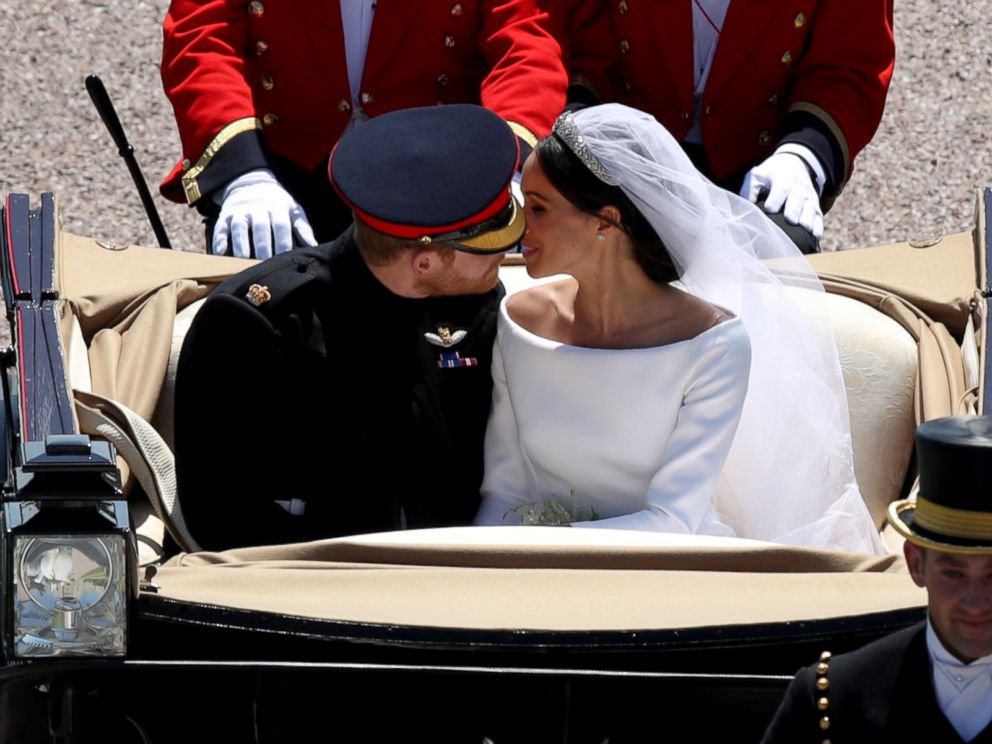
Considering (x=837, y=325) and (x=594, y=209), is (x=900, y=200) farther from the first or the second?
(x=594, y=209)

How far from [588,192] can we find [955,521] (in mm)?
1204

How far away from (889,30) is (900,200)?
2279 millimetres

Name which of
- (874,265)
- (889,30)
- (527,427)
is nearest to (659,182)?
(527,427)

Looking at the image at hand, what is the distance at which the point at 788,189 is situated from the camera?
3.86m

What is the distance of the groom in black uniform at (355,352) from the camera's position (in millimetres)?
3004

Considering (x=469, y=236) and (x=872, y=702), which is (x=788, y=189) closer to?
(x=469, y=236)

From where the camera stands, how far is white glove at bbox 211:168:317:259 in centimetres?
366

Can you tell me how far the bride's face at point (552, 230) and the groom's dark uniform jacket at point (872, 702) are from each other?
1.15 meters

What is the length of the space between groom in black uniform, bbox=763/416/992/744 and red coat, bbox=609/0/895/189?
207 centimetres

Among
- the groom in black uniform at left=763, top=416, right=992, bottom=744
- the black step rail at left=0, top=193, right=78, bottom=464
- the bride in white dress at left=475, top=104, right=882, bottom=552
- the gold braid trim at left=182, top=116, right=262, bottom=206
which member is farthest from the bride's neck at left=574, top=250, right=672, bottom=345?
the groom in black uniform at left=763, top=416, right=992, bottom=744

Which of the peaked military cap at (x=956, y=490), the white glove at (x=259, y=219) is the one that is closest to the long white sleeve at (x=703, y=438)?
the white glove at (x=259, y=219)

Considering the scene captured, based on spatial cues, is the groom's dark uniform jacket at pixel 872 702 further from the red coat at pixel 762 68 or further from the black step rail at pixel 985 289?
the red coat at pixel 762 68

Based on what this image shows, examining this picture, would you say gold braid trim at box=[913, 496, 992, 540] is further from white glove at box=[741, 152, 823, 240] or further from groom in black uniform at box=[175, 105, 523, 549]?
white glove at box=[741, 152, 823, 240]

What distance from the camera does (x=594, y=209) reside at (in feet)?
10.1
